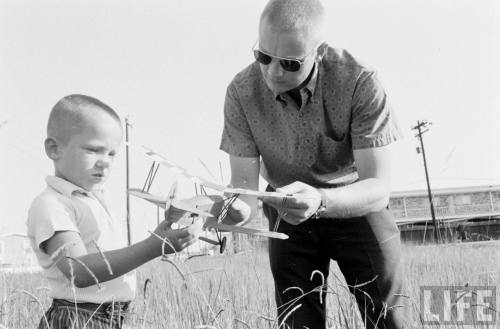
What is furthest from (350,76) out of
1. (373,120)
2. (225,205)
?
(225,205)

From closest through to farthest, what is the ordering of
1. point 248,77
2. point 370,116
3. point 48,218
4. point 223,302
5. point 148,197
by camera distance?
point 148,197 < point 48,218 < point 370,116 < point 248,77 < point 223,302

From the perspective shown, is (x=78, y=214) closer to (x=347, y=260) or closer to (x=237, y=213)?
(x=237, y=213)

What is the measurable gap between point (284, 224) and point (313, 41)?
0.89m

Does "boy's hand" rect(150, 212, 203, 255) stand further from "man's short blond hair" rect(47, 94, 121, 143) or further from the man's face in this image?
the man's face

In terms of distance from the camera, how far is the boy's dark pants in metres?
2.48

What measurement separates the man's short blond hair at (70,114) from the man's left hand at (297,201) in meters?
0.71

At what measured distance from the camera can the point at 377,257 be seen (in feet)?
8.18

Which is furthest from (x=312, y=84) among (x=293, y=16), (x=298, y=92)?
(x=293, y=16)

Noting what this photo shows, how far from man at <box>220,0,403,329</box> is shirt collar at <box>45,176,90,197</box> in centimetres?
76

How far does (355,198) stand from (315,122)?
→ 16.9 inches

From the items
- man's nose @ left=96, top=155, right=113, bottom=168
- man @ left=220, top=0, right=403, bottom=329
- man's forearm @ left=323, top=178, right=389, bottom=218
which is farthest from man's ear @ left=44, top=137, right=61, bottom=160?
man's forearm @ left=323, top=178, right=389, bottom=218

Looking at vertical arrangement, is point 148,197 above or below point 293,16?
below

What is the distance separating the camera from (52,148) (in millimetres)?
2107

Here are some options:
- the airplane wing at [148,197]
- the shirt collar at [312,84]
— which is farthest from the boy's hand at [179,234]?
the shirt collar at [312,84]
